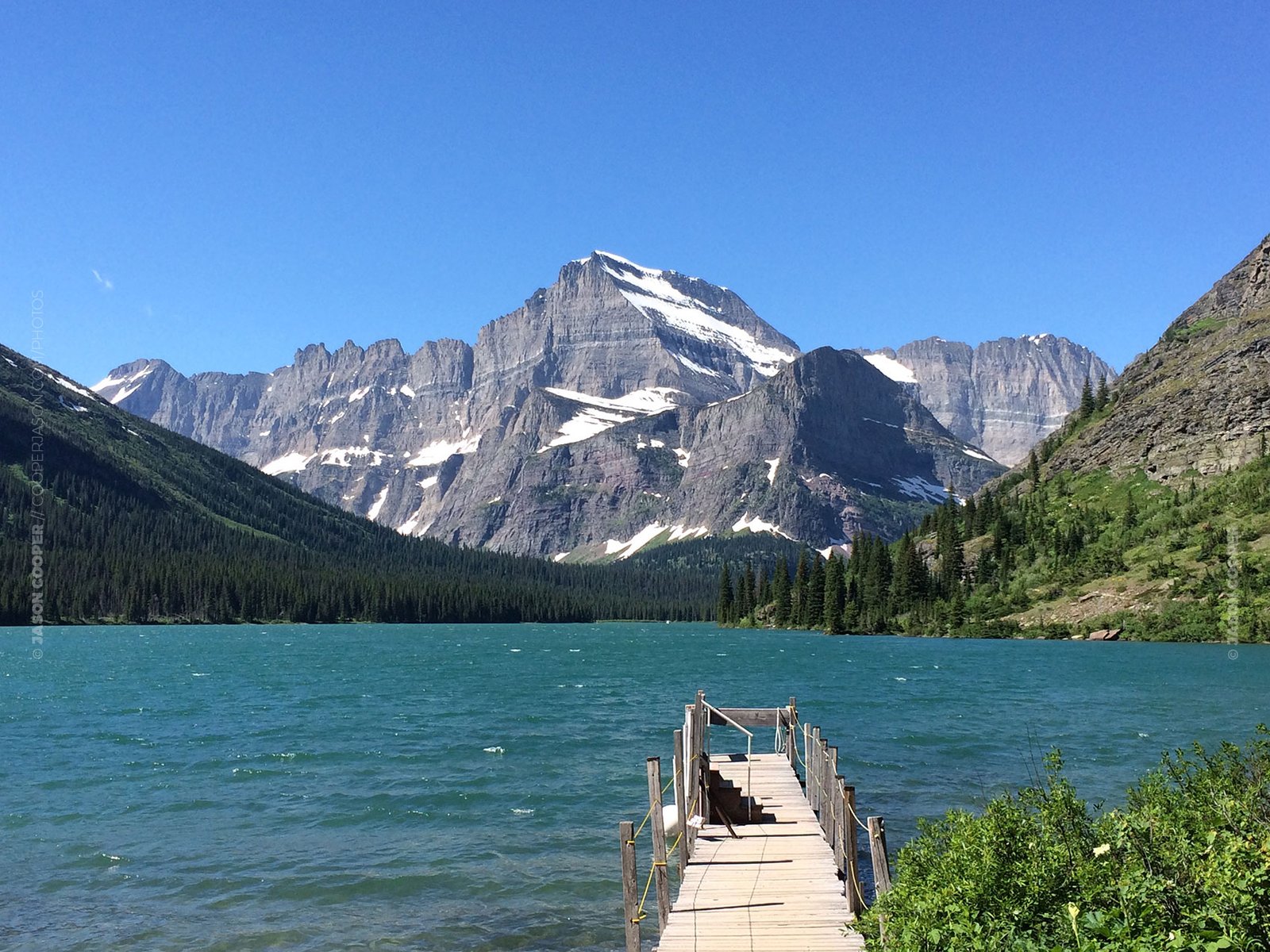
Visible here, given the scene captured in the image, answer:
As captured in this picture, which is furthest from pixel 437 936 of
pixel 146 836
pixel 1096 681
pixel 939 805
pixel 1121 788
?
pixel 1096 681

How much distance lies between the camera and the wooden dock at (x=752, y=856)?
2114cm

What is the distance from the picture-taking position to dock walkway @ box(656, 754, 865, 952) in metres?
Answer: 20.8

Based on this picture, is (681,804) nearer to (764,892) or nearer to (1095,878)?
(764,892)

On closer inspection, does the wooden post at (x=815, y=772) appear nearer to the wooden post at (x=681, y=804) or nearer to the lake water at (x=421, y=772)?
the lake water at (x=421, y=772)

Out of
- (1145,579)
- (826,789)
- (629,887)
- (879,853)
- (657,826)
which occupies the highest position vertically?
(1145,579)

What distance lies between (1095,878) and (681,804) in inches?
559

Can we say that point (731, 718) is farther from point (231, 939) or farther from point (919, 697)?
point (919, 697)

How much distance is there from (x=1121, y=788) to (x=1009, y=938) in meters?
29.7

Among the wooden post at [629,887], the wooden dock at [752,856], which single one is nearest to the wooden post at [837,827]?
the wooden dock at [752,856]

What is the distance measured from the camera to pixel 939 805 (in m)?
38.1

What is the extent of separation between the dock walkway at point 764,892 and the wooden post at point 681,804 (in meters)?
0.32

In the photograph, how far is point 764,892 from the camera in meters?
24.0

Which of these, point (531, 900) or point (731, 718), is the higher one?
point (731, 718)

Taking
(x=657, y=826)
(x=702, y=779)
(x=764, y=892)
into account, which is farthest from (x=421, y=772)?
(x=764, y=892)
